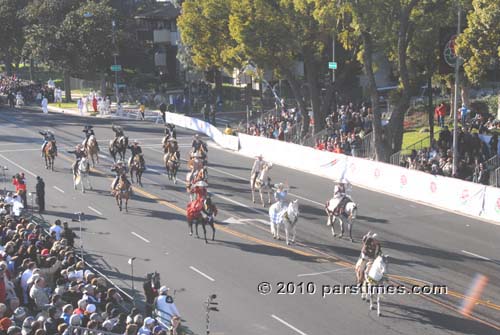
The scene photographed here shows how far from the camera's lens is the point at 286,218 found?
25.3 metres

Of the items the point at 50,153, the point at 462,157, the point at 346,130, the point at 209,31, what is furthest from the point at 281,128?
the point at 462,157

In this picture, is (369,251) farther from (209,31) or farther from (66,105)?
(66,105)

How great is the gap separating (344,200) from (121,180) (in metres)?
9.37

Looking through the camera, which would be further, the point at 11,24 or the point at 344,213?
the point at 11,24

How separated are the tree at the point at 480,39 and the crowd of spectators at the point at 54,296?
711 inches

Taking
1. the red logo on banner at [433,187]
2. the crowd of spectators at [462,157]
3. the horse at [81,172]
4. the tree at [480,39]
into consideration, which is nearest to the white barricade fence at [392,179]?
the red logo on banner at [433,187]

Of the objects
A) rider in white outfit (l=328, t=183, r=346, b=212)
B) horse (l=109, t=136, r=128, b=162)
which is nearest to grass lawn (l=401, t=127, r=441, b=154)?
horse (l=109, t=136, r=128, b=162)

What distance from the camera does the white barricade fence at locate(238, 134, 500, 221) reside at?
29078 millimetres

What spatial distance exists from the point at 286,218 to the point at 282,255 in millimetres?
1501

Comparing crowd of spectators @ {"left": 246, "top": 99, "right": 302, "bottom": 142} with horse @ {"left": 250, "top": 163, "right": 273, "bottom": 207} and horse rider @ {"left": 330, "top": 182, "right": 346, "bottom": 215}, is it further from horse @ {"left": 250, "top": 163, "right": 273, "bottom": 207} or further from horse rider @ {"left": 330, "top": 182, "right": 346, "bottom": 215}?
horse rider @ {"left": 330, "top": 182, "right": 346, "bottom": 215}

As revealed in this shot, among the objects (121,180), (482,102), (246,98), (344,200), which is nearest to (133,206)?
(121,180)

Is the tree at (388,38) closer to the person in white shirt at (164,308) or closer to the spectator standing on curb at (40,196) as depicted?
the spectator standing on curb at (40,196)

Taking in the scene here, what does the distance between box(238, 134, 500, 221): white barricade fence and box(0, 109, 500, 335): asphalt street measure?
0.74 meters

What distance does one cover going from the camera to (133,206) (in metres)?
31.7
